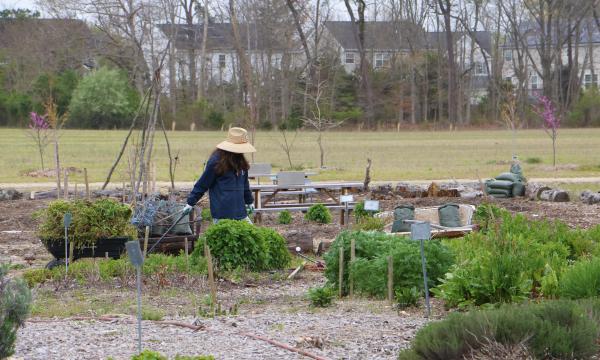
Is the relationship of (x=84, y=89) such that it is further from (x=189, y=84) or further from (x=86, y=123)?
(x=189, y=84)

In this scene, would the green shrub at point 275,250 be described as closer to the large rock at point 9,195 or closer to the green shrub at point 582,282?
the green shrub at point 582,282

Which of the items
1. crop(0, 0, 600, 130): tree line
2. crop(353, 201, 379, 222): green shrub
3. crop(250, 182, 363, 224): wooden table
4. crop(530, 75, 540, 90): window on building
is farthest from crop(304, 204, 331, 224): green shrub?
crop(530, 75, 540, 90): window on building

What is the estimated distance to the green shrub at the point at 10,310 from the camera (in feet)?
17.9

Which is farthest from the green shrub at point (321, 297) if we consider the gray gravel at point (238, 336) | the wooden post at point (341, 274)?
the wooden post at point (341, 274)

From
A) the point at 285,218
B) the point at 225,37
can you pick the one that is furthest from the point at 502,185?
the point at 225,37

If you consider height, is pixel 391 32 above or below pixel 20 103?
above

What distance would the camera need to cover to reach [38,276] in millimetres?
10000

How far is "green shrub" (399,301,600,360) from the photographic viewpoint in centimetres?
553

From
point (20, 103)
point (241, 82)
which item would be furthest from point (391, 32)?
point (20, 103)

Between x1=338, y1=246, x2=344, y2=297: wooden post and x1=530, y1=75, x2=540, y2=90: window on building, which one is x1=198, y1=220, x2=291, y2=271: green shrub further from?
x1=530, y1=75, x2=540, y2=90: window on building

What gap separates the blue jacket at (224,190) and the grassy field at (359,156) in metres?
10.6

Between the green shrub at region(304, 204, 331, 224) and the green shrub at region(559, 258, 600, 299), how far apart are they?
26.4 feet

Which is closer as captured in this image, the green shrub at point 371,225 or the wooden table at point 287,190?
the green shrub at point 371,225

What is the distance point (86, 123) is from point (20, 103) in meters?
4.44
